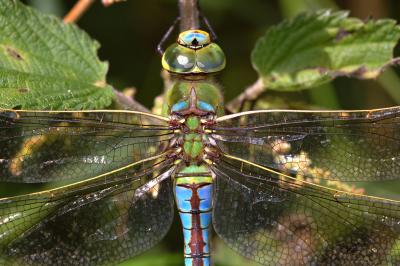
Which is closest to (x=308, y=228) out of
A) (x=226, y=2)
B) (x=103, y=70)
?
(x=103, y=70)

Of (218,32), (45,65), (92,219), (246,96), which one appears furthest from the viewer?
(218,32)

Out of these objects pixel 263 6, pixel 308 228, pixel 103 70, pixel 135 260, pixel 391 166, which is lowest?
pixel 135 260

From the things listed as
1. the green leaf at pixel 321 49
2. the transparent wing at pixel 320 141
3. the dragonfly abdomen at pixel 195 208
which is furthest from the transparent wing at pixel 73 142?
the green leaf at pixel 321 49

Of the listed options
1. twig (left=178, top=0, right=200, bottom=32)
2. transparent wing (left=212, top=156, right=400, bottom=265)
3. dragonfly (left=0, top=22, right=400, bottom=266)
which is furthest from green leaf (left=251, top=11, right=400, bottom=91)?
transparent wing (left=212, top=156, right=400, bottom=265)

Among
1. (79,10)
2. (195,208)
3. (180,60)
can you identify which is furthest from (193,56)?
(79,10)

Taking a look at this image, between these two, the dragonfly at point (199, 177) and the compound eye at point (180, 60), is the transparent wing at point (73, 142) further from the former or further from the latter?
the compound eye at point (180, 60)

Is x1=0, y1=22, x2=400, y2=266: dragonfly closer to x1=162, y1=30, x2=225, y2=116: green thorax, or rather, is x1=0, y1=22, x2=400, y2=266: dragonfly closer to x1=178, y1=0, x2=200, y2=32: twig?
x1=162, y1=30, x2=225, y2=116: green thorax

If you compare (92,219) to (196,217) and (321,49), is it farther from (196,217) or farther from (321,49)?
(321,49)

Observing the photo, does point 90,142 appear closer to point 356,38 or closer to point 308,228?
point 308,228
